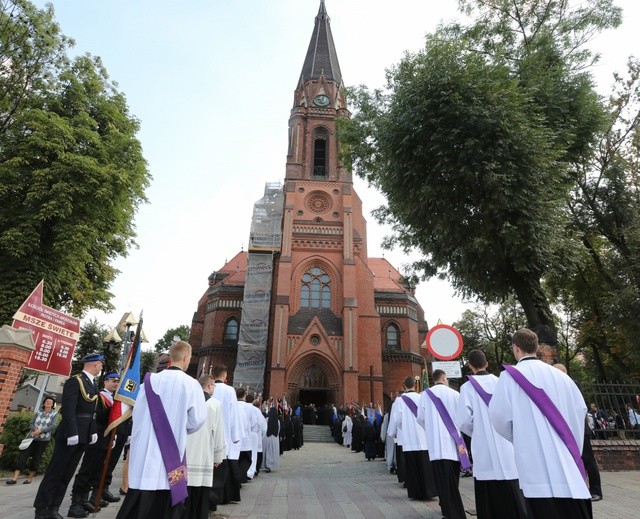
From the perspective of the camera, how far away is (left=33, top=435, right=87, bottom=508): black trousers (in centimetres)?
509

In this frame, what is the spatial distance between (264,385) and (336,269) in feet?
31.3

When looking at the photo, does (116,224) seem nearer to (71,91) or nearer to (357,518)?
(71,91)

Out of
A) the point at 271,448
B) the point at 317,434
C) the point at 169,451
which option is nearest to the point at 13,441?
the point at 271,448

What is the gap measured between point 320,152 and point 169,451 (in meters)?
35.2

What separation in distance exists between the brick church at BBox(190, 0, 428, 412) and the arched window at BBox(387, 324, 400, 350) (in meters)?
0.08

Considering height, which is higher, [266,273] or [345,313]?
[266,273]

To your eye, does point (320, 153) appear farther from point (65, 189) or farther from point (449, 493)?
point (449, 493)

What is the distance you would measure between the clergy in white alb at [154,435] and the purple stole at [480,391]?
9.60ft

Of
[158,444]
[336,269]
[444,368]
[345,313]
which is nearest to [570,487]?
[158,444]

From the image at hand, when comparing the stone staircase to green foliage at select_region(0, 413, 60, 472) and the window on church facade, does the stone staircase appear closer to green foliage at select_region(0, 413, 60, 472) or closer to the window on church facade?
green foliage at select_region(0, 413, 60, 472)

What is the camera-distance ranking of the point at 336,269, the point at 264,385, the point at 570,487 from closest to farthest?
the point at 570,487, the point at 264,385, the point at 336,269

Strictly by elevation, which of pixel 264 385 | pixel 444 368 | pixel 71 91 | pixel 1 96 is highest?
pixel 71 91

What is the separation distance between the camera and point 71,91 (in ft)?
53.7

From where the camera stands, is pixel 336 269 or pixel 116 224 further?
pixel 336 269
